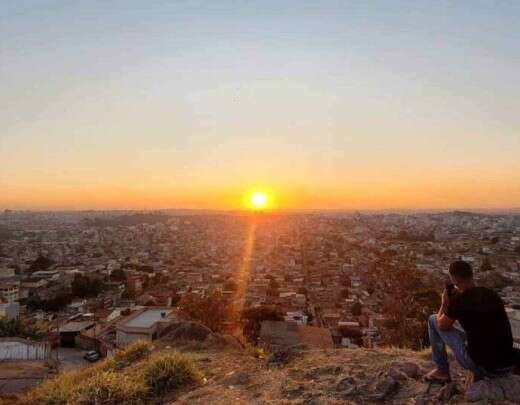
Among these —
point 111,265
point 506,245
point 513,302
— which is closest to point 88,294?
point 111,265

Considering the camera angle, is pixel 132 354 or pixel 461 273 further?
pixel 132 354

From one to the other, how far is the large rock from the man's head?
0.75 metres

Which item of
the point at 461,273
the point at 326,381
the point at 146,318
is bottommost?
the point at 146,318

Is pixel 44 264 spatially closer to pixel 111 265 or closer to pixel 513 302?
pixel 111 265

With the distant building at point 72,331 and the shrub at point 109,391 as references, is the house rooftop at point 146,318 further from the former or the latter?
the shrub at point 109,391

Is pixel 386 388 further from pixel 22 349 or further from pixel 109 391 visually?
pixel 22 349

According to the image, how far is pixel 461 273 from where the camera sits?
10.7ft

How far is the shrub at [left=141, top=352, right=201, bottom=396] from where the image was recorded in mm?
4844

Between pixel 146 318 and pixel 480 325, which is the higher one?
A: pixel 480 325

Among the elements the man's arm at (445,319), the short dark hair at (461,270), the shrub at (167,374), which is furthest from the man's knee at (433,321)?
the shrub at (167,374)

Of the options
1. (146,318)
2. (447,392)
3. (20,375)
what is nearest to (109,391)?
(447,392)

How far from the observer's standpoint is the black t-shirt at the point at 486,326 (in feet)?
10.3

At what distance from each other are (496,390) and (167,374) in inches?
129

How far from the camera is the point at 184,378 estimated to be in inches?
197
